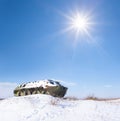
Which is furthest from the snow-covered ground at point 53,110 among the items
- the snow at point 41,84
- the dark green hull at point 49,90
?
the snow at point 41,84

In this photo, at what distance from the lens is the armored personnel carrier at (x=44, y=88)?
2081 cm

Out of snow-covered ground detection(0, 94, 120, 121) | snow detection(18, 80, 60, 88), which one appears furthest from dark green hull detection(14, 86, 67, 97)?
snow-covered ground detection(0, 94, 120, 121)

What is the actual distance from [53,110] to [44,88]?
402 inches

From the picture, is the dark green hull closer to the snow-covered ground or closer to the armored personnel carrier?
the armored personnel carrier

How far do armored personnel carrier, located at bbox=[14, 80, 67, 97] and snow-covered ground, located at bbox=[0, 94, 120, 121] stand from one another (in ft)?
25.8

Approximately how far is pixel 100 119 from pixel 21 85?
14.6m

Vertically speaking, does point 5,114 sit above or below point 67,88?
below

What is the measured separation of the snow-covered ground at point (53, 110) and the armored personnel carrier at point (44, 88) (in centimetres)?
786

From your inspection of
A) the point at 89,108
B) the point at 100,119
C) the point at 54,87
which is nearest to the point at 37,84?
the point at 54,87

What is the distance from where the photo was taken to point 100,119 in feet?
32.6

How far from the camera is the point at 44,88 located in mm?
21172

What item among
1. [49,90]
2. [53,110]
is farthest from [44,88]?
[53,110]

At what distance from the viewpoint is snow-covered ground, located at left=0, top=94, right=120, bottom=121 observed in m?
10.2

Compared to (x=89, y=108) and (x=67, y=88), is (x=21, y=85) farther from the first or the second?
(x=89, y=108)
